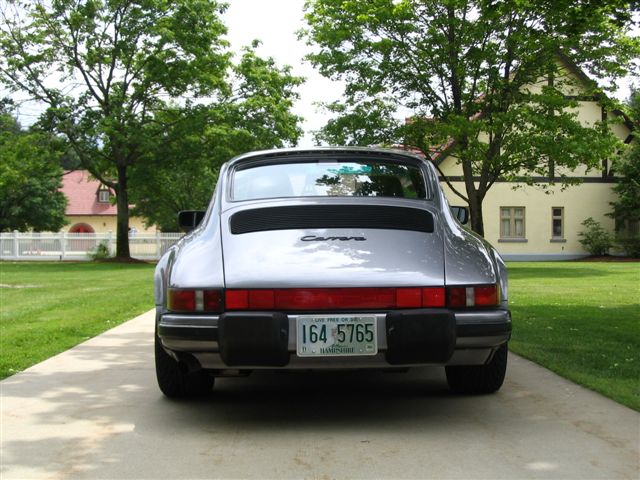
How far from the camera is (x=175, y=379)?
5090mm

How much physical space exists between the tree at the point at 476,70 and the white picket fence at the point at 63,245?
1787 centimetres

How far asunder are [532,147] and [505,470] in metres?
22.3

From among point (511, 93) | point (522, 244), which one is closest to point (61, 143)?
point (511, 93)

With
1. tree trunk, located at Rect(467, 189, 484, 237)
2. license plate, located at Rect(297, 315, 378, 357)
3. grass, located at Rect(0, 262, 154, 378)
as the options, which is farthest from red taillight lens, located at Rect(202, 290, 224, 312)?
tree trunk, located at Rect(467, 189, 484, 237)

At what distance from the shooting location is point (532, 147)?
24562 mm

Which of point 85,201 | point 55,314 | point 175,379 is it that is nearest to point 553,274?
point 55,314

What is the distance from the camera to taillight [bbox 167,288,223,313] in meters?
4.13

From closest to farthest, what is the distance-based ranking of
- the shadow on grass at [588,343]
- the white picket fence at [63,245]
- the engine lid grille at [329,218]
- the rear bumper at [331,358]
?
the rear bumper at [331,358] < the engine lid grille at [329,218] < the shadow on grass at [588,343] < the white picket fence at [63,245]

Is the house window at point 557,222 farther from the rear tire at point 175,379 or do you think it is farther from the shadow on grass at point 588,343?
the rear tire at point 175,379

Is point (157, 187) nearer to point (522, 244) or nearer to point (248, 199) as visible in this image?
point (522, 244)

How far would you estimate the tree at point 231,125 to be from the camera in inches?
1299

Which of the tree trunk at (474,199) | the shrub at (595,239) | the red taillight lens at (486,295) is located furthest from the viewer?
the shrub at (595,239)

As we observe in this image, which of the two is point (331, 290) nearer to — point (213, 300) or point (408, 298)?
point (408, 298)

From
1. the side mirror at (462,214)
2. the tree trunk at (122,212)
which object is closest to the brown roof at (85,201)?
the tree trunk at (122,212)
